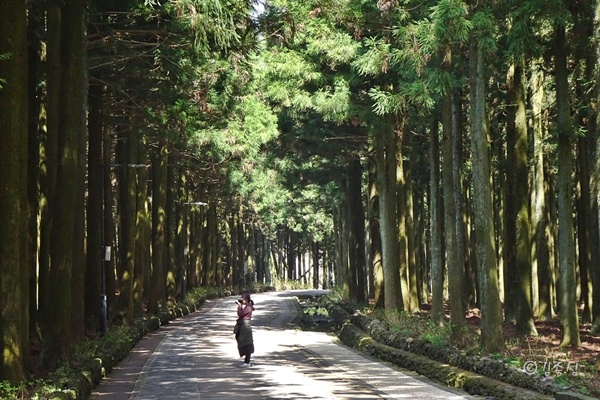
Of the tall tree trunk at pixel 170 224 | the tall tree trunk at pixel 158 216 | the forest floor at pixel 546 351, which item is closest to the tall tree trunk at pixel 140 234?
the tall tree trunk at pixel 158 216

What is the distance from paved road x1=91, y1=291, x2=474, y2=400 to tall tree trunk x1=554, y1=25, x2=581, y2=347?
14.3 ft

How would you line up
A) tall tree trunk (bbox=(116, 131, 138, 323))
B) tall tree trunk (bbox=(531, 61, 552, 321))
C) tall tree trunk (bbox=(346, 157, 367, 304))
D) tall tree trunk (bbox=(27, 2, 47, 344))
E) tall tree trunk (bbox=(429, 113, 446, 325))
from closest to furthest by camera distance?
tall tree trunk (bbox=(27, 2, 47, 344)) → tall tree trunk (bbox=(429, 113, 446, 325)) → tall tree trunk (bbox=(531, 61, 552, 321)) → tall tree trunk (bbox=(116, 131, 138, 323)) → tall tree trunk (bbox=(346, 157, 367, 304))

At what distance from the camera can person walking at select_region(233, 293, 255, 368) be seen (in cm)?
2412

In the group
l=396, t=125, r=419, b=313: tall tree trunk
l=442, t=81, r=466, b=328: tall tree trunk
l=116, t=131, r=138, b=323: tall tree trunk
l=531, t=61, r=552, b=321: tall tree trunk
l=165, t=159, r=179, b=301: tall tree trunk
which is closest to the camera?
l=442, t=81, r=466, b=328: tall tree trunk

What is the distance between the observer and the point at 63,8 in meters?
21.0

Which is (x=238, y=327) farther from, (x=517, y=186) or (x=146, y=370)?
(x=517, y=186)

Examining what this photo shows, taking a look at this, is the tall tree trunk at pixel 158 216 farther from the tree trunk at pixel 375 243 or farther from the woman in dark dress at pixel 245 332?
the woman in dark dress at pixel 245 332

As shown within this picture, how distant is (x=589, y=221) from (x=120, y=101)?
15.7 m

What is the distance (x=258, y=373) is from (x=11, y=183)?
29.9 ft

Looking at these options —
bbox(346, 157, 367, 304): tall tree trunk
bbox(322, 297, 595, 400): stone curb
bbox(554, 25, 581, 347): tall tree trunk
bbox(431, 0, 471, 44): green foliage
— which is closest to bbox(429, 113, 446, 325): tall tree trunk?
bbox(322, 297, 595, 400): stone curb

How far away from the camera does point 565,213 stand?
23.0m

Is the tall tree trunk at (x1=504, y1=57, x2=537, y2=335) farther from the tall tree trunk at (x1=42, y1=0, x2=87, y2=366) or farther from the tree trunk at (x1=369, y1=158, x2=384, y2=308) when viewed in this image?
the tall tree trunk at (x1=42, y1=0, x2=87, y2=366)

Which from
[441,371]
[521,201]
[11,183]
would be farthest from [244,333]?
[11,183]

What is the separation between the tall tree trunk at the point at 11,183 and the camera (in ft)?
49.5
